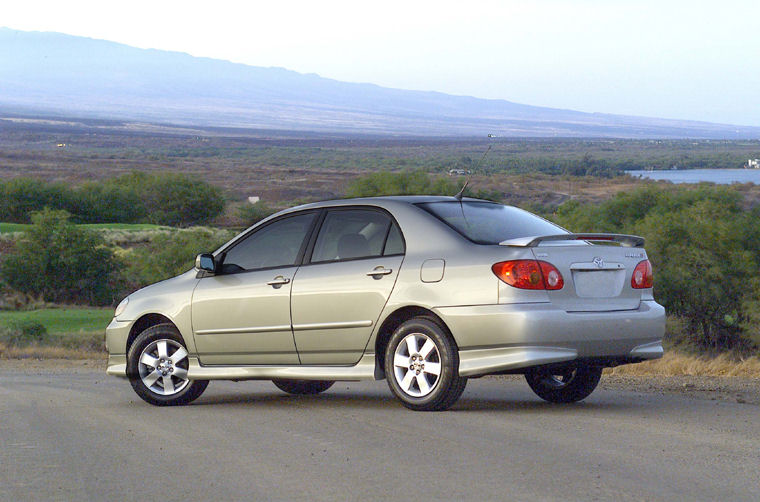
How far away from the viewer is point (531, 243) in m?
8.18

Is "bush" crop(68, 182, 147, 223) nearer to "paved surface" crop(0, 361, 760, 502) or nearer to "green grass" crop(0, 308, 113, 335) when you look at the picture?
"green grass" crop(0, 308, 113, 335)

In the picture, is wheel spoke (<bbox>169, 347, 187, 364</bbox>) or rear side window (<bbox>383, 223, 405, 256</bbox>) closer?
rear side window (<bbox>383, 223, 405, 256</bbox>)

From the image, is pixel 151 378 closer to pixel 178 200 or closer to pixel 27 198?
pixel 27 198

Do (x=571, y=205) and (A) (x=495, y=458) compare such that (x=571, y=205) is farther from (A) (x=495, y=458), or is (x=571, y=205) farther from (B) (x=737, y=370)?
(A) (x=495, y=458)

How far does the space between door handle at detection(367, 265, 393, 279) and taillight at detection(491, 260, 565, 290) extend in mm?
872

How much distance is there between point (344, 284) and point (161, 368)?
6.60ft

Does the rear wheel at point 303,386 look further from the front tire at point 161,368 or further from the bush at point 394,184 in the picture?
the bush at point 394,184

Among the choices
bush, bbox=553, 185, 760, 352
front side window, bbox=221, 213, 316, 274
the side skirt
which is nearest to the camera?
the side skirt

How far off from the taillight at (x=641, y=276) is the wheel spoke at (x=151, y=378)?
156 inches

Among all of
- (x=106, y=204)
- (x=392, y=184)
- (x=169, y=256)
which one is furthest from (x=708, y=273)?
(x=106, y=204)

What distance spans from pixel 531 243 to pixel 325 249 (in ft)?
5.82

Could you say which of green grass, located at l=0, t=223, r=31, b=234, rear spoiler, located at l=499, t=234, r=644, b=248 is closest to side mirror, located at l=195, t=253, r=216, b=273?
rear spoiler, located at l=499, t=234, r=644, b=248

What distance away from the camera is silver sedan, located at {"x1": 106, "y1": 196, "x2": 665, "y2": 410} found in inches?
320

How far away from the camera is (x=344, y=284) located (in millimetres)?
8828
